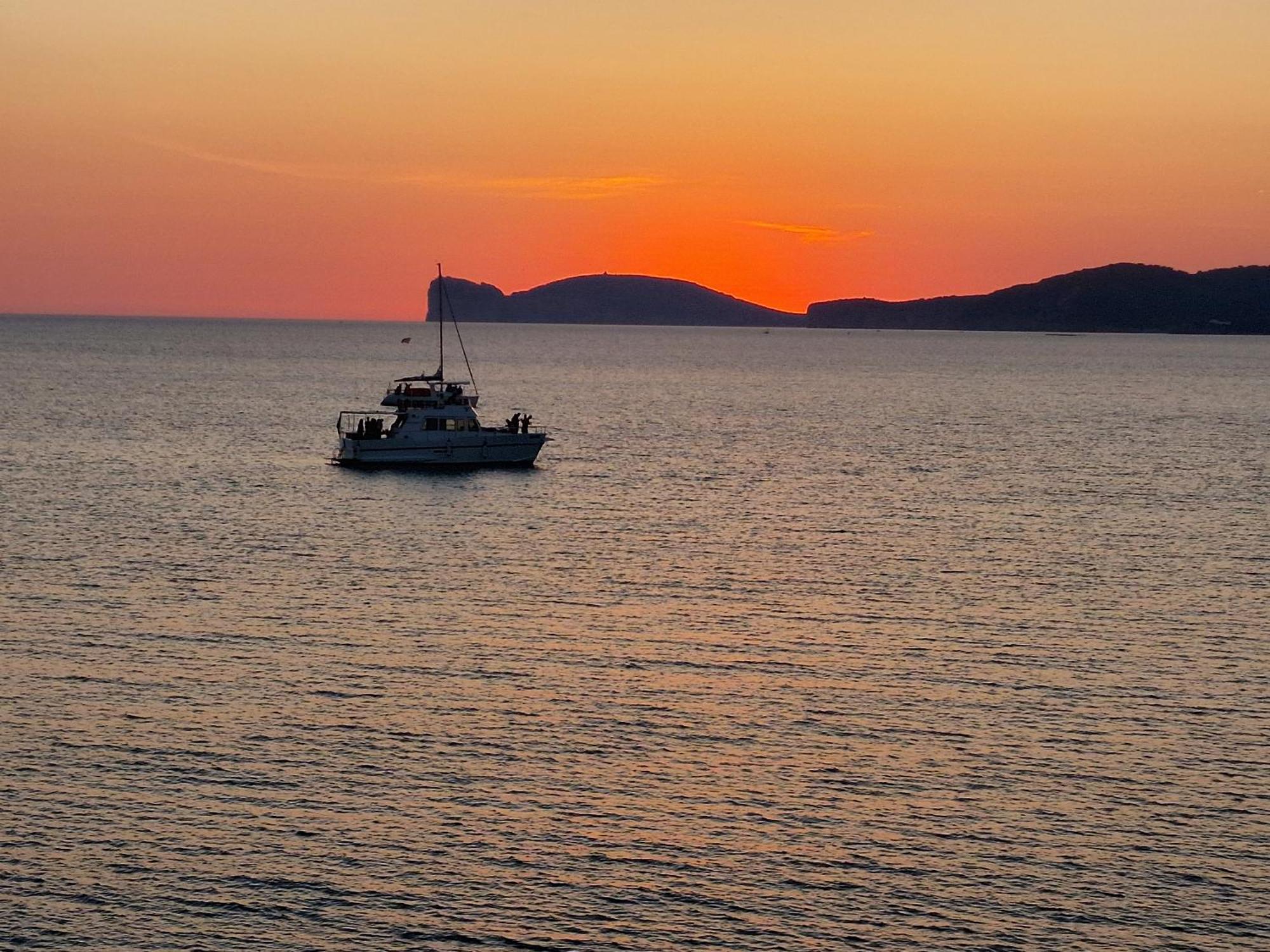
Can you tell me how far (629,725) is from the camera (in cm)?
4297

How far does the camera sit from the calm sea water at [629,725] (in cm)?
3162

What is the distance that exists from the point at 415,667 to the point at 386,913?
58.7 feet

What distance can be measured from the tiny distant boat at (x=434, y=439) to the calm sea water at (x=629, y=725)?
57.9 ft

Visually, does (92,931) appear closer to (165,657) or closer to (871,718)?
(165,657)

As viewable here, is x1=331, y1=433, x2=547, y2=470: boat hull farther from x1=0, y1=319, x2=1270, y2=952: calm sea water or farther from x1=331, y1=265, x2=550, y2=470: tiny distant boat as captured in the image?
x1=0, y1=319, x2=1270, y2=952: calm sea water

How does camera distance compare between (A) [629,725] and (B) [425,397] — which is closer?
(A) [629,725]

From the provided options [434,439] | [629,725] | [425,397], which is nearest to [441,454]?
[434,439]

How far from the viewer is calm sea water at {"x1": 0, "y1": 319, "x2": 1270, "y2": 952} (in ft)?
104

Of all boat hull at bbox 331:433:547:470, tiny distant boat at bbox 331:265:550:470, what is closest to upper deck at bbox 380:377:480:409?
tiny distant boat at bbox 331:265:550:470

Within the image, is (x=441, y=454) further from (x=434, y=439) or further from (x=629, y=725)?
(x=629, y=725)

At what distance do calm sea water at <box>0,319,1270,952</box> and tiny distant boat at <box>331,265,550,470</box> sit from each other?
17.7 m

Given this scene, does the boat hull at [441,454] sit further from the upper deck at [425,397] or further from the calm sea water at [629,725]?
the calm sea water at [629,725]

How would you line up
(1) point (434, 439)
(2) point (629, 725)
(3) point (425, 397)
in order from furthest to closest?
(3) point (425, 397), (1) point (434, 439), (2) point (629, 725)

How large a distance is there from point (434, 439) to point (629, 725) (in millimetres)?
63922
